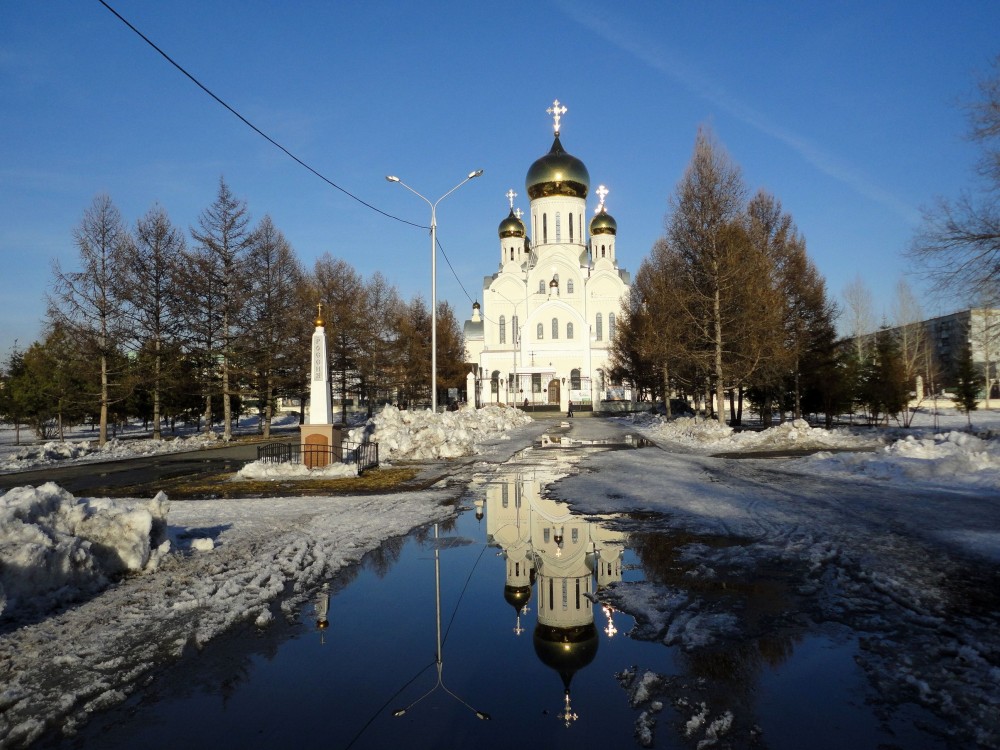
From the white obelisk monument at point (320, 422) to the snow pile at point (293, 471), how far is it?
520 mm

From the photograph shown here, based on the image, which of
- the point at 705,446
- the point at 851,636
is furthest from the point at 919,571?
the point at 705,446

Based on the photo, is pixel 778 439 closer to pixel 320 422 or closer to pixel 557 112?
pixel 320 422

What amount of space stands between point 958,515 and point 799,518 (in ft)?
7.28

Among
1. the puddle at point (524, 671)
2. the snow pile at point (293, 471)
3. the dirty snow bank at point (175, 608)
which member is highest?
the snow pile at point (293, 471)

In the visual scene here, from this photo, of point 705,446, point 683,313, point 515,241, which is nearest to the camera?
point 705,446

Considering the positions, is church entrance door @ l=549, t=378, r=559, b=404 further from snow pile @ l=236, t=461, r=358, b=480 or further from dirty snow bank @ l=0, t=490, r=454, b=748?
dirty snow bank @ l=0, t=490, r=454, b=748

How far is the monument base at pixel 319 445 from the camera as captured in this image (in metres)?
16.5

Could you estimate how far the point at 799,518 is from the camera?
32.4 feet

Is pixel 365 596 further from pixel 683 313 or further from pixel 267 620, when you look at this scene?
pixel 683 313

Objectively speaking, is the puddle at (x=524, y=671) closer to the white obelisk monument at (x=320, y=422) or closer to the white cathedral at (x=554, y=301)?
the white obelisk monument at (x=320, y=422)

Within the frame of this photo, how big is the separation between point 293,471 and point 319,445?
3.40ft

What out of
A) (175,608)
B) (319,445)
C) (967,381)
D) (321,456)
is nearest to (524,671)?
(175,608)

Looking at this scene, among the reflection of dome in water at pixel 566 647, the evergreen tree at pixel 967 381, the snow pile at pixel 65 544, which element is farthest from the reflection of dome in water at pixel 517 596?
the evergreen tree at pixel 967 381

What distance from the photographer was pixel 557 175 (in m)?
64.0
